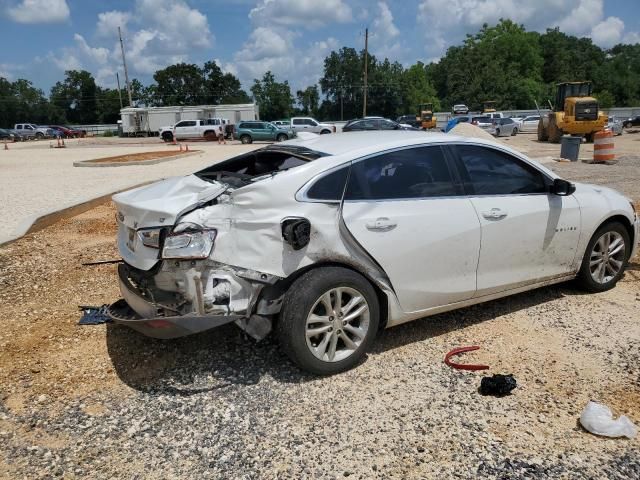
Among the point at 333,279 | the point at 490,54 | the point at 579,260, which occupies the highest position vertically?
the point at 490,54

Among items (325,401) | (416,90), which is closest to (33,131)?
(416,90)

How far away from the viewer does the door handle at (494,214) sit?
4051mm

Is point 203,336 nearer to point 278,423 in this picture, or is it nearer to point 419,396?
point 278,423

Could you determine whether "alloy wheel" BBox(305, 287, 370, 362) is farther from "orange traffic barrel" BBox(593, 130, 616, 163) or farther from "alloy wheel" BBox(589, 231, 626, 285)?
"orange traffic barrel" BBox(593, 130, 616, 163)

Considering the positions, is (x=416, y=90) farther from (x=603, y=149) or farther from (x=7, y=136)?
(x=603, y=149)

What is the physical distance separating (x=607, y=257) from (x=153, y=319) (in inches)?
159

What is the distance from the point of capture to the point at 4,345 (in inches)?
163

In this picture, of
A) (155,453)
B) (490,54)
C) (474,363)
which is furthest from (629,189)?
(490,54)

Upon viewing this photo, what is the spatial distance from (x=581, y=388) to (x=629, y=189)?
9.31 metres

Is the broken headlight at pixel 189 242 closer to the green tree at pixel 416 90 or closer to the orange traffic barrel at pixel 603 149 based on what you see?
the orange traffic barrel at pixel 603 149

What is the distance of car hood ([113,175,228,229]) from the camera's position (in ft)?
11.2

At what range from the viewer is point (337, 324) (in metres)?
3.50

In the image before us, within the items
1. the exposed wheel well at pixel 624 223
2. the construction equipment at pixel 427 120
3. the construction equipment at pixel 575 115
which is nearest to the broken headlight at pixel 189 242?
the exposed wheel well at pixel 624 223

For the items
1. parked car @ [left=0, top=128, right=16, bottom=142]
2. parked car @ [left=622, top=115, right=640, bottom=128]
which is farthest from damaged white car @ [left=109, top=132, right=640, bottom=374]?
parked car @ [left=0, top=128, right=16, bottom=142]
